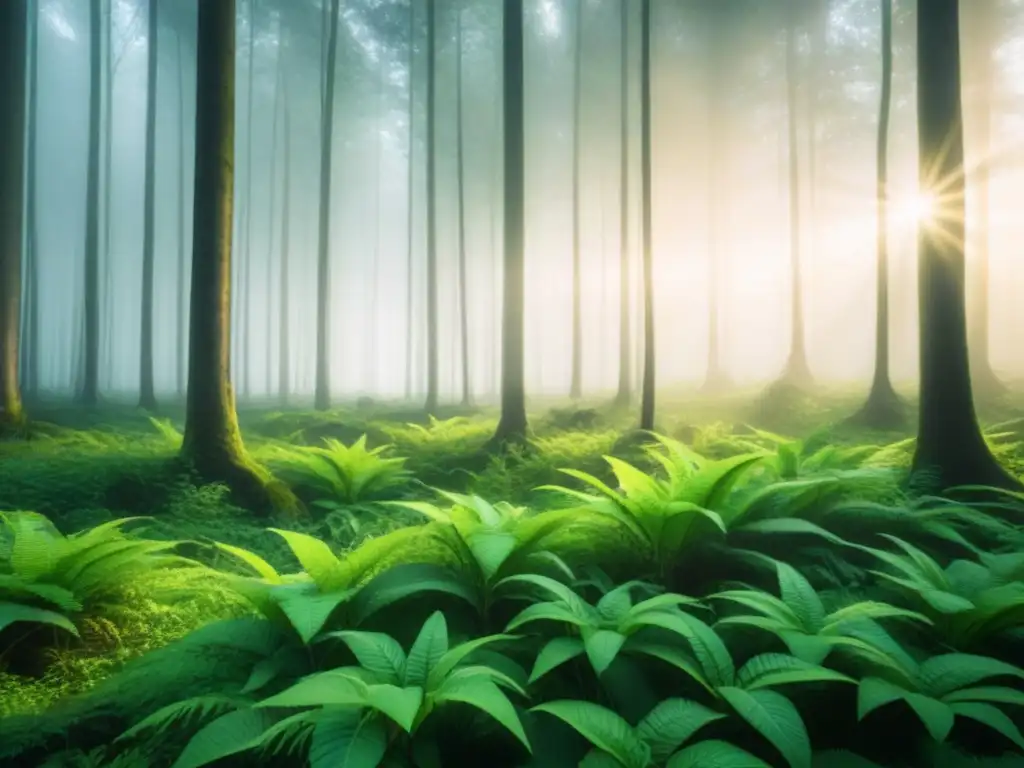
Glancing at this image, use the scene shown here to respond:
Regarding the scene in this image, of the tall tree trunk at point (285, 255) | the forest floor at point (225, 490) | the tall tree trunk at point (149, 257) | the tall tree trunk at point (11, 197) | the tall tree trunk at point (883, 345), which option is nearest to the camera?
the forest floor at point (225, 490)

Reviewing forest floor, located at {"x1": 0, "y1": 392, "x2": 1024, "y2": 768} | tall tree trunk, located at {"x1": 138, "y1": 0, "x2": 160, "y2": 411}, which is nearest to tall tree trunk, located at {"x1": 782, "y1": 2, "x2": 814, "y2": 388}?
forest floor, located at {"x1": 0, "y1": 392, "x2": 1024, "y2": 768}

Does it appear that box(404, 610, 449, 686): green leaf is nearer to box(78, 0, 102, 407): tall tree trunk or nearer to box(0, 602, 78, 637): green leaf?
box(0, 602, 78, 637): green leaf

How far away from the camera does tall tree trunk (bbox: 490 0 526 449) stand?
1223 cm

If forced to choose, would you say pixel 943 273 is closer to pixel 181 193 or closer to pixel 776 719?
pixel 776 719

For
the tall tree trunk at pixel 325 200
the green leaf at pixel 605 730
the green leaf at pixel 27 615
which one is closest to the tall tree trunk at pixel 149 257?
the tall tree trunk at pixel 325 200

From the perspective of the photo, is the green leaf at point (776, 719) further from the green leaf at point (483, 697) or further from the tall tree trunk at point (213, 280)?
the tall tree trunk at point (213, 280)

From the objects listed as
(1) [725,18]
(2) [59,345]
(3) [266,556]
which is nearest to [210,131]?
(3) [266,556]

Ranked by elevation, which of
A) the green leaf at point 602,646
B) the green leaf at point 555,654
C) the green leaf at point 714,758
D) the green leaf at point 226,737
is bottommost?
the green leaf at point 714,758

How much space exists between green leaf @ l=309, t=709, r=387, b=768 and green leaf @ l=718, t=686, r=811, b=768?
142 cm

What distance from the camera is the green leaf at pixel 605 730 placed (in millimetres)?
2314

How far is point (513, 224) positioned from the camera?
1284 centimetres

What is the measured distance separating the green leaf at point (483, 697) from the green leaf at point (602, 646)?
17.0 inches

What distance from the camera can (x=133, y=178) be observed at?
6181 centimetres

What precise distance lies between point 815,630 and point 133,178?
74.3 m
